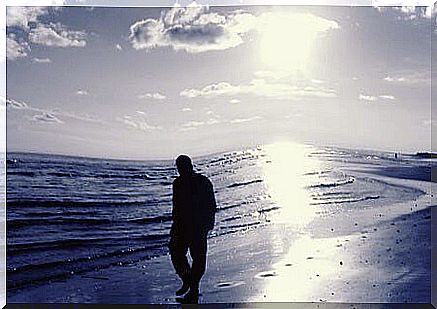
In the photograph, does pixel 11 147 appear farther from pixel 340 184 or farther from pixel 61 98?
pixel 340 184

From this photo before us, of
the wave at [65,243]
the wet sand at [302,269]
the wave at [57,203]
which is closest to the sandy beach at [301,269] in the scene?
the wet sand at [302,269]

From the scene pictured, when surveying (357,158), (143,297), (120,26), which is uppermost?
(120,26)

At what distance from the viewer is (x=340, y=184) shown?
17.5ft

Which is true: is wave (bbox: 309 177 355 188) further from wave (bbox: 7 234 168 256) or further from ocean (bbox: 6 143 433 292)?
wave (bbox: 7 234 168 256)

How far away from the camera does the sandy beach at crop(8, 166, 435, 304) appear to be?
525 cm

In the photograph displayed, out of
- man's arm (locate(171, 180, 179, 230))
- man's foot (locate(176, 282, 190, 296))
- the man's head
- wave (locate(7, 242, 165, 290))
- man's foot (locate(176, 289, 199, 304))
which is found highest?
the man's head

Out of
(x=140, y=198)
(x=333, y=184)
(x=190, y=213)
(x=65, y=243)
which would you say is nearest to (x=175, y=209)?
(x=190, y=213)

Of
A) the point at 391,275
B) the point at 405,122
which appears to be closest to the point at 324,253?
the point at 391,275

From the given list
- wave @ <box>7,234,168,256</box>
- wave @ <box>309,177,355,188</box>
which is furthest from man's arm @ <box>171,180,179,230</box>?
wave @ <box>309,177,355,188</box>

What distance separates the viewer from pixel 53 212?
5320mm

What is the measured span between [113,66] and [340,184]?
1676 mm

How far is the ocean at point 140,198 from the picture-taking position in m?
5.31

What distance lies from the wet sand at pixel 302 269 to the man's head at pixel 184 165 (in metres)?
0.49

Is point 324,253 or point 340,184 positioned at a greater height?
point 340,184
